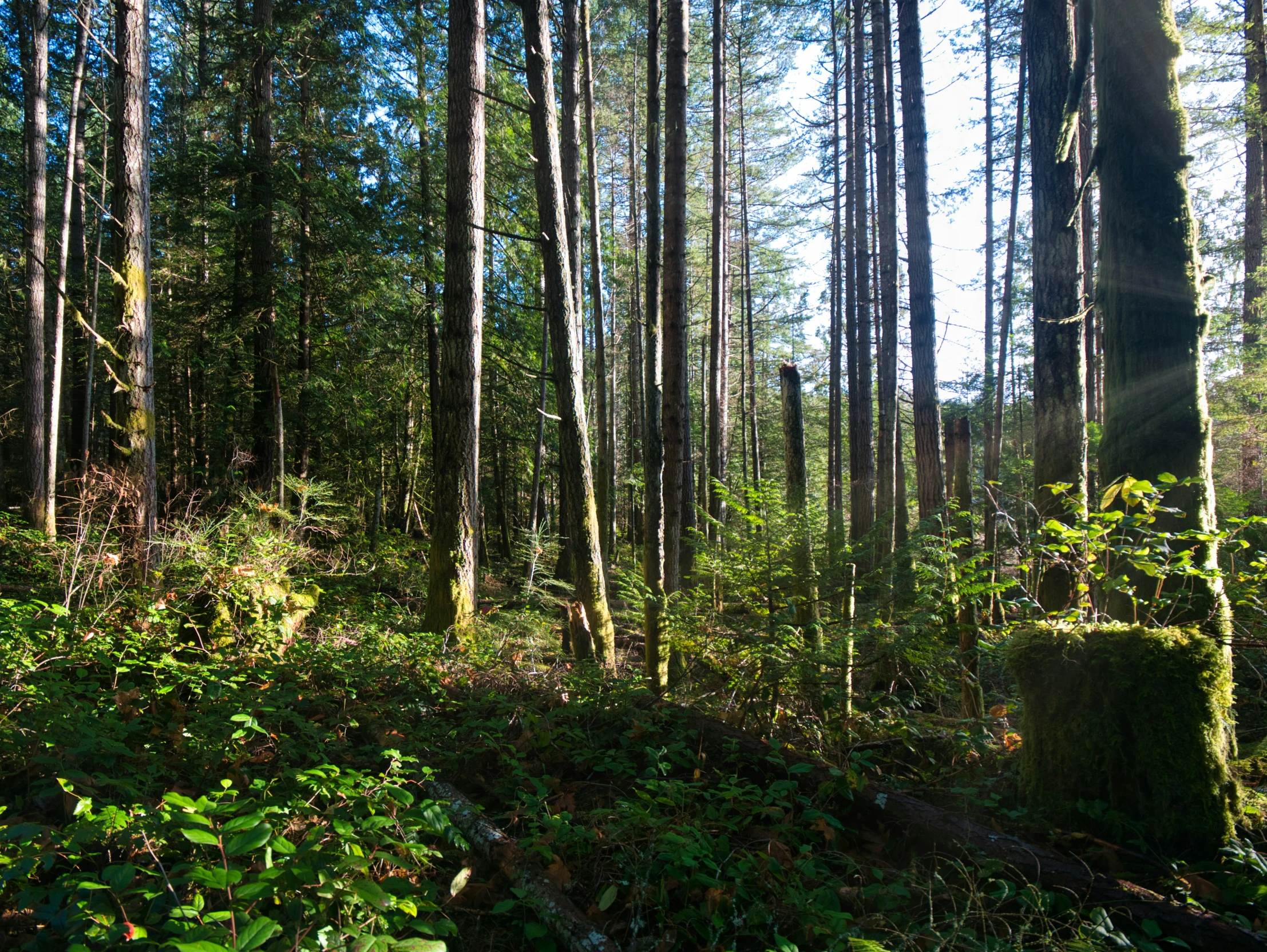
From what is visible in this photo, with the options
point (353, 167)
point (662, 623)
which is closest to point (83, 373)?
point (353, 167)

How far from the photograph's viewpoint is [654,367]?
8.16m

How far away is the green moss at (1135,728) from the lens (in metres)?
2.86

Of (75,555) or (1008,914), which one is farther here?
(75,555)

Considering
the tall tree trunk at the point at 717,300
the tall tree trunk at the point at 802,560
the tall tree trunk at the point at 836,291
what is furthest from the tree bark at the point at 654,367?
the tall tree trunk at the point at 836,291

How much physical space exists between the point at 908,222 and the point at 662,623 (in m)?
6.76

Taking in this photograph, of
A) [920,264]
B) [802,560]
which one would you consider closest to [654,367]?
[802,560]

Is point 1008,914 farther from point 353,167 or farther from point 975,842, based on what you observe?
point 353,167

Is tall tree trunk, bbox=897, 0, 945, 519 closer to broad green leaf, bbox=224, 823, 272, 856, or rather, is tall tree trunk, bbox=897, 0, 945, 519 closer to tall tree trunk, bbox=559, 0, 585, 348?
tall tree trunk, bbox=559, 0, 585, 348

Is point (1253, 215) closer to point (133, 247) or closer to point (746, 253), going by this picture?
point (746, 253)

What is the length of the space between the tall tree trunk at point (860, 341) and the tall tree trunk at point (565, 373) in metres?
6.17

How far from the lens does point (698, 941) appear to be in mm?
2303

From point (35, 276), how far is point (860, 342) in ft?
50.8

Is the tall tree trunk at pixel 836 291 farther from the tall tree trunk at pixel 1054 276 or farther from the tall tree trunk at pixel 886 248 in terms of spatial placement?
the tall tree trunk at pixel 1054 276

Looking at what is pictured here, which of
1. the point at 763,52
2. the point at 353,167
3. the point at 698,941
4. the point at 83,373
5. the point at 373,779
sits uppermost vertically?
the point at 763,52
